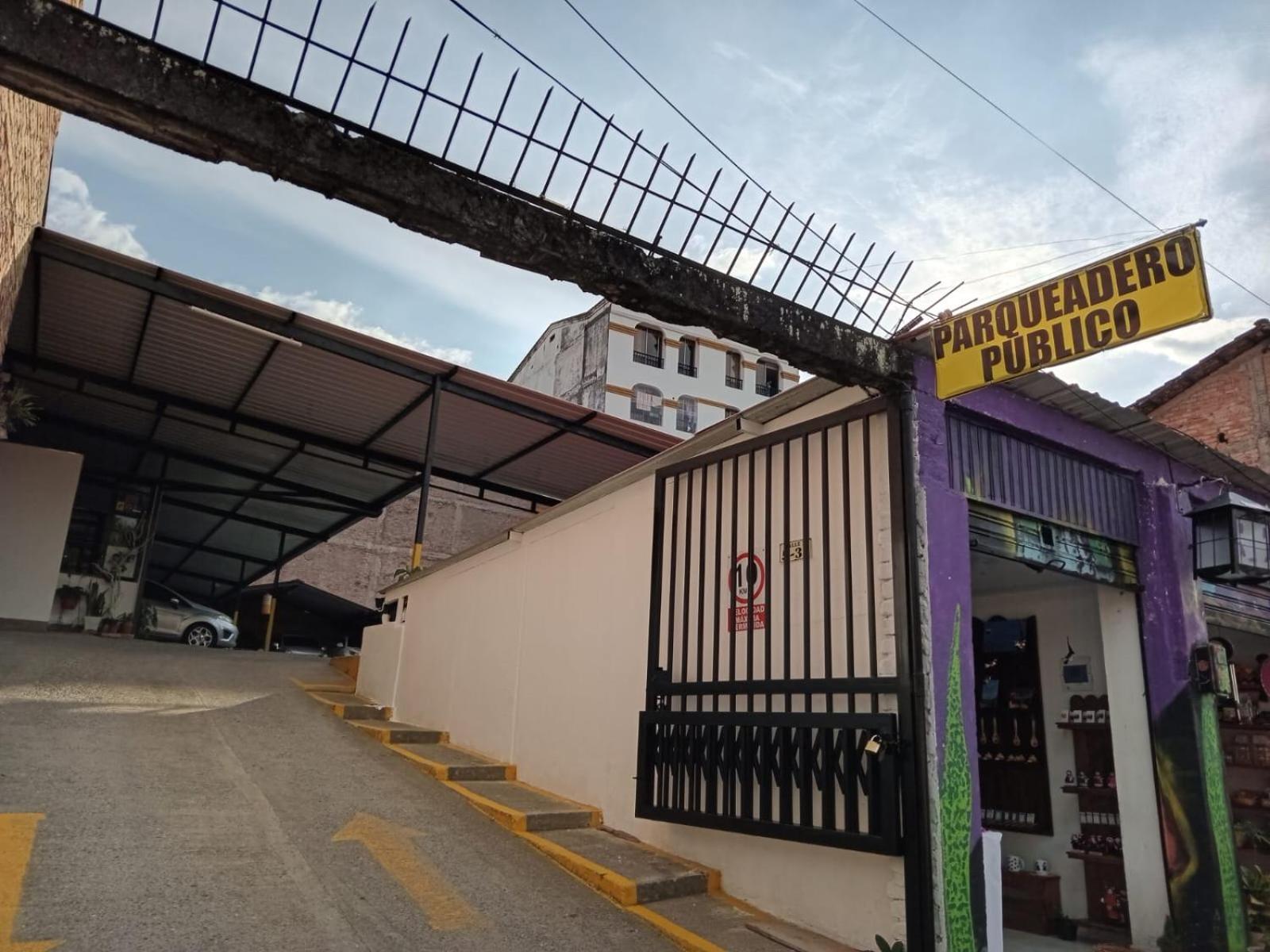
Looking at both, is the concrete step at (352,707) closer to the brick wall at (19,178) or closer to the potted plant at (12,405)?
the brick wall at (19,178)

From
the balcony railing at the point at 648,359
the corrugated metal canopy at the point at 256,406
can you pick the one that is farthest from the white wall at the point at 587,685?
the balcony railing at the point at 648,359

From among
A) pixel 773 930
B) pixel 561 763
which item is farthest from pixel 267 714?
pixel 773 930

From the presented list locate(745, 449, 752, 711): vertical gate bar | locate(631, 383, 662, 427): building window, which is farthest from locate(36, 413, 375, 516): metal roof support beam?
locate(631, 383, 662, 427): building window

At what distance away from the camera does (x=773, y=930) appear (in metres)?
4.43

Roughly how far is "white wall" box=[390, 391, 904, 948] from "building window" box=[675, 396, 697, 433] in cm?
2414

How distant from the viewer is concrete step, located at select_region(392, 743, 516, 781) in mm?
7098

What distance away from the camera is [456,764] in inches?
288

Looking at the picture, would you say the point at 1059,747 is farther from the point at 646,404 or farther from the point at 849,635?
the point at 646,404

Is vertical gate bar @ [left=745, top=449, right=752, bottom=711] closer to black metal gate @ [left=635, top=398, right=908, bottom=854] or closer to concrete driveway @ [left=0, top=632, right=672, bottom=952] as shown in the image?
black metal gate @ [left=635, top=398, right=908, bottom=854]

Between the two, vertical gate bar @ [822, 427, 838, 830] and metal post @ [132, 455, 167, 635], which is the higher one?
metal post @ [132, 455, 167, 635]

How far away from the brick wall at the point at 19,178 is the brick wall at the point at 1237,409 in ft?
46.7

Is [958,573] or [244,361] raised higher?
[244,361]

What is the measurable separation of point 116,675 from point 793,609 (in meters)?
8.52

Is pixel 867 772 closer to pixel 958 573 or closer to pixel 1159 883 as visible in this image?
pixel 958 573
